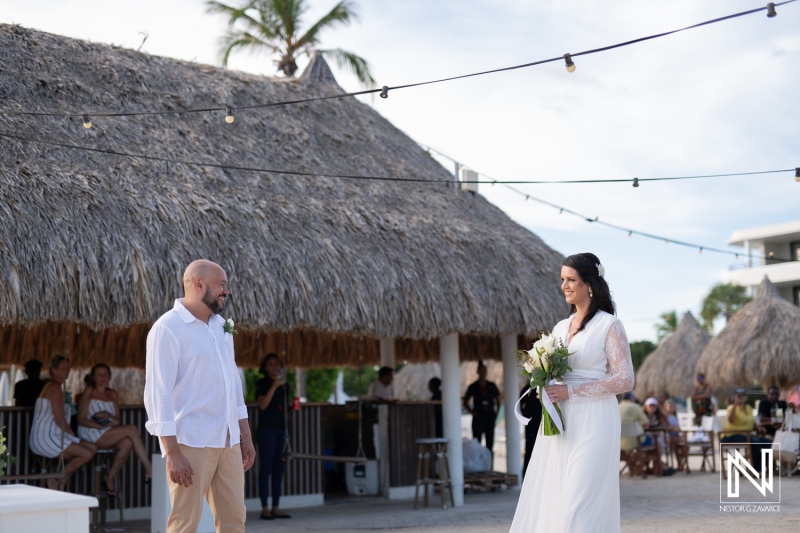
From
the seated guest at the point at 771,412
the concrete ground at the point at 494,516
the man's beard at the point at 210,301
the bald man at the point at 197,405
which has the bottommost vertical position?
the concrete ground at the point at 494,516

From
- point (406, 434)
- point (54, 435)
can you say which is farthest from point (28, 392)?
point (406, 434)

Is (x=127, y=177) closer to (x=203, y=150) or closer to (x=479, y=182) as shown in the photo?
(x=203, y=150)

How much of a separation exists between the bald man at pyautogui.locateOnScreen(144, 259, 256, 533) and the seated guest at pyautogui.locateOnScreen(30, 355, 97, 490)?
4437mm

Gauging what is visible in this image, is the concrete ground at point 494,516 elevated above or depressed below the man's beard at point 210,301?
below

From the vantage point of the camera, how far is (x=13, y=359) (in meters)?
13.2

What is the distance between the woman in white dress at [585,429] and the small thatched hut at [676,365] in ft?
65.7

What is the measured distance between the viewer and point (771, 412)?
15633mm

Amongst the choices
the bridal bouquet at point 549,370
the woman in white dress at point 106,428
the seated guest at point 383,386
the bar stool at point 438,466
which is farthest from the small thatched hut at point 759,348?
the bridal bouquet at point 549,370

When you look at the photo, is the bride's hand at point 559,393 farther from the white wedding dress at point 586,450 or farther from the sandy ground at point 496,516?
the sandy ground at point 496,516

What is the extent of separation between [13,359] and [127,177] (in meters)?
5.15

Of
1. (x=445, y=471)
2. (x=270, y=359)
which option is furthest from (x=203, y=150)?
(x=445, y=471)

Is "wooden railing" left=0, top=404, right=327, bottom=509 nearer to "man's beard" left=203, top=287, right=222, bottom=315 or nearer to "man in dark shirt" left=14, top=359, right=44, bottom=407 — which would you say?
"man in dark shirt" left=14, top=359, right=44, bottom=407

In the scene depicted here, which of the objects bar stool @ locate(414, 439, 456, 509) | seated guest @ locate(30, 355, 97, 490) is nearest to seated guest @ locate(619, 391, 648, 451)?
bar stool @ locate(414, 439, 456, 509)

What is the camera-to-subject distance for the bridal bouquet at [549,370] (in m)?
5.12
